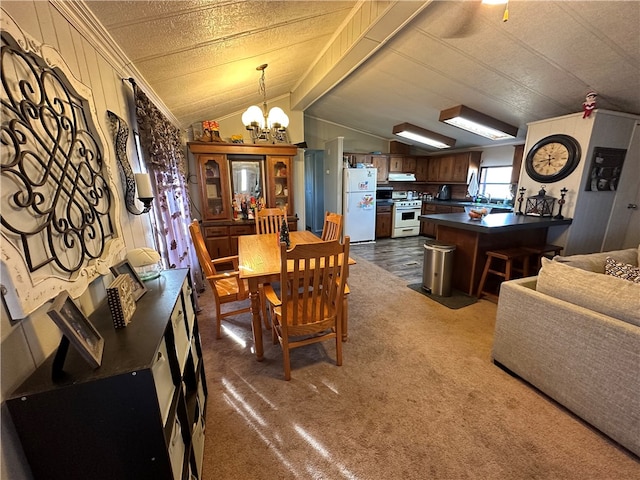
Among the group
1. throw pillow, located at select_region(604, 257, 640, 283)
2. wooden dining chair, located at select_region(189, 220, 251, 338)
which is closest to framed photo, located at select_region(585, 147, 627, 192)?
throw pillow, located at select_region(604, 257, 640, 283)

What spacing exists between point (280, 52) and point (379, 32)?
942 millimetres

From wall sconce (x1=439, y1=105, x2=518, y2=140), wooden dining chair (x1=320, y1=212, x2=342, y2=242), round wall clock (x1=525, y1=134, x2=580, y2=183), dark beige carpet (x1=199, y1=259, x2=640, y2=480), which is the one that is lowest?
dark beige carpet (x1=199, y1=259, x2=640, y2=480)

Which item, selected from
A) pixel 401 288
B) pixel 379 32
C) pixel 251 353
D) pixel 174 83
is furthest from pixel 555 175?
pixel 174 83

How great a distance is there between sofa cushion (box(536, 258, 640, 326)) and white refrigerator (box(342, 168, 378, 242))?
3754 millimetres

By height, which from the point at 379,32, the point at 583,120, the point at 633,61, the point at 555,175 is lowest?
the point at 555,175

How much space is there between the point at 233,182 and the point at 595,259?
4.11 m

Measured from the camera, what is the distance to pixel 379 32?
2049mm

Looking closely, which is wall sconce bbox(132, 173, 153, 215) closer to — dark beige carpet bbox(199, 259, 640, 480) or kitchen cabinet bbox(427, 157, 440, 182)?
dark beige carpet bbox(199, 259, 640, 480)

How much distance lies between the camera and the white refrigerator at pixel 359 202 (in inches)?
209

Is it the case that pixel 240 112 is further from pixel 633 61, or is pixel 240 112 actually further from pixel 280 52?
pixel 633 61

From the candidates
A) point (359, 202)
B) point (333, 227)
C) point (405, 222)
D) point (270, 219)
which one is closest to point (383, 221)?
point (405, 222)

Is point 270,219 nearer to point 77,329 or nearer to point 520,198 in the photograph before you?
point 77,329

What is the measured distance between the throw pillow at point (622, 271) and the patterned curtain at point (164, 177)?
3.42 m

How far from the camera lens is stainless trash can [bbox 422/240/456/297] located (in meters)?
3.03
